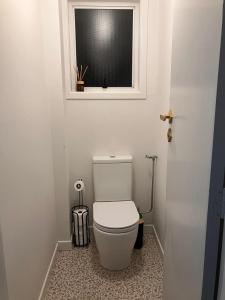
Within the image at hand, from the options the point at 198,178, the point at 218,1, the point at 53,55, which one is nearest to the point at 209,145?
the point at 198,178

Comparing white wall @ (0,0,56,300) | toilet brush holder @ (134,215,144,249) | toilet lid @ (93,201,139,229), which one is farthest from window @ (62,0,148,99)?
toilet brush holder @ (134,215,144,249)

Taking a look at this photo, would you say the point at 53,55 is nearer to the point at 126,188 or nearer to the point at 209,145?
the point at 126,188

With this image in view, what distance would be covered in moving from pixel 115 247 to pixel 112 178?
2.10 ft

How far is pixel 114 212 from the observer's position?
6.97 feet

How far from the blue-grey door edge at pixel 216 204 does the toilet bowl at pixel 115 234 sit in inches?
40.5

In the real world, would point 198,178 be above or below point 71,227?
above

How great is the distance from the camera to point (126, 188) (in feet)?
7.92

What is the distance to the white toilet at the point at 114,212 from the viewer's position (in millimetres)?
1922

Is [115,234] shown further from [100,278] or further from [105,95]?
[105,95]

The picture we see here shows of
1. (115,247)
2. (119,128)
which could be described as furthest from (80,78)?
(115,247)

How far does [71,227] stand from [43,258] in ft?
2.01

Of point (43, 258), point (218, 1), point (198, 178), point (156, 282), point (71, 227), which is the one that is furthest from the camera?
point (71, 227)

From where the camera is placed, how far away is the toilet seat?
6.24 feet

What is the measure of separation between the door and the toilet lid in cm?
62
